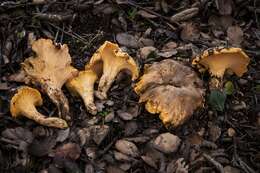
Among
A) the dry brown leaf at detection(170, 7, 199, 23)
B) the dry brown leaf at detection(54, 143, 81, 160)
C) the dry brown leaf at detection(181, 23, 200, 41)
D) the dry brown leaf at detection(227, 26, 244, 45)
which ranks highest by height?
the dry brown leaf at detection(170, 7, 199, 23)

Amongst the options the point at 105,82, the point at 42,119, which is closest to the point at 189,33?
the point at 105,82

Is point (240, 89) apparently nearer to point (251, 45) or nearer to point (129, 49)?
point (251, 45)

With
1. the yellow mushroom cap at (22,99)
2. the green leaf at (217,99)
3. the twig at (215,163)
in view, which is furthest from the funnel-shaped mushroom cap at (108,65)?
the twig at (215,163)

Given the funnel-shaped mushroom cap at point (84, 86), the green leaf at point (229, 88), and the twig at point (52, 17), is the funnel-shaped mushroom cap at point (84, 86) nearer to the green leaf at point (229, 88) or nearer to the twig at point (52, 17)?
the twig at point (52, 17)

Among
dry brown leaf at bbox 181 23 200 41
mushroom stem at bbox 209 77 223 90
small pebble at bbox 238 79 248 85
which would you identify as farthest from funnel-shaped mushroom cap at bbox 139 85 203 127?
dry brown leaf at bbox 181 23 200 41

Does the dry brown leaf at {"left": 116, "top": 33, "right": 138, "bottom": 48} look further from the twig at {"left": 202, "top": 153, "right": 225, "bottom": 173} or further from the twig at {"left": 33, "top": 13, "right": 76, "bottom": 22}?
the twig at {"left": 202, "top": 153, "right": 225, "bottom": 173}

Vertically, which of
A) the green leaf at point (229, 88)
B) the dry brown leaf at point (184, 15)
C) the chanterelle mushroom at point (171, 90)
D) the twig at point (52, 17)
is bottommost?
the green leaf at point (229, 88)

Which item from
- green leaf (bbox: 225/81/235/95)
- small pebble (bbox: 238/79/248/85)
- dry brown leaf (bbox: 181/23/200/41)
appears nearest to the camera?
green leaf (bbox: 225/81/235/95)
